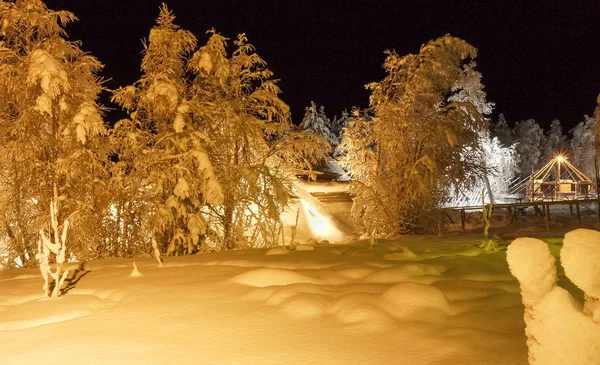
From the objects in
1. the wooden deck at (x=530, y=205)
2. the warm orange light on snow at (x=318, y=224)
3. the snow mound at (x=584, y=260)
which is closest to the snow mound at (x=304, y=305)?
the snow mound at (x=584, y=260)

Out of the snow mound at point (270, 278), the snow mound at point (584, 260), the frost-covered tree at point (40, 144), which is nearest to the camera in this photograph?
the snow mound at point (584, 260)

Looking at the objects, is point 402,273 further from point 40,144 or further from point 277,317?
point 40,144

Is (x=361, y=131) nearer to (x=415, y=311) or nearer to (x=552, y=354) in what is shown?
(x=415, y=311)

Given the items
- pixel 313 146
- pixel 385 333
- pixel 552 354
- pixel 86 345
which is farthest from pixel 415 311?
pixel 313 146

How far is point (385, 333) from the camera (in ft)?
15.1

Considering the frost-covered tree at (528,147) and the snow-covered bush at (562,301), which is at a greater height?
the frost-covered tree at (528,147)

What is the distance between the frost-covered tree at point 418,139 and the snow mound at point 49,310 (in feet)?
38.3

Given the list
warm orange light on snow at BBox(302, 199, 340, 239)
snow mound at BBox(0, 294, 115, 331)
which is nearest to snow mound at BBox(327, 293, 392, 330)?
snow mound at BBox(0, 294, 115, 331)

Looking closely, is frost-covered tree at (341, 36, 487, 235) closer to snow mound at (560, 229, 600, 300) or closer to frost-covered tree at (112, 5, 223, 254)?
frost-covered tree at (112, 5, 223, 254)

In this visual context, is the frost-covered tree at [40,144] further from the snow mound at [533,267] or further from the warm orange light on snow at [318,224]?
the warm orange light on snow at [318,224]

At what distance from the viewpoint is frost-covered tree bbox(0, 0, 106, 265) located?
11258 mm

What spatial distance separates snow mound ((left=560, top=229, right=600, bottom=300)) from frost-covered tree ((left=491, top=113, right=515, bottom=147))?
2396 inches

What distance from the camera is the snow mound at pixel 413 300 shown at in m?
5.22

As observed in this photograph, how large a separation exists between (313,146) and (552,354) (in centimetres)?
1070
